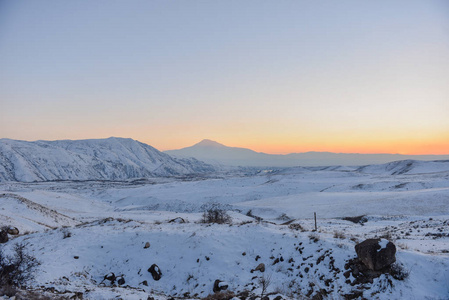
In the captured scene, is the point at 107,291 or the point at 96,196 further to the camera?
the point at 96,196

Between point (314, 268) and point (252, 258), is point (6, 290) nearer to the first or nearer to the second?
point (252, 258)

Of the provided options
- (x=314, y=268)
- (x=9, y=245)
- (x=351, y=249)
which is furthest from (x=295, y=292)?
(x=9, y=245)

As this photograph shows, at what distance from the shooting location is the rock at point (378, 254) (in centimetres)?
1019

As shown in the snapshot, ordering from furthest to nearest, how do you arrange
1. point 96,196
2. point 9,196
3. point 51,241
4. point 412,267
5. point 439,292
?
point 96,196
point 9,196
point 51,241
point 412,267
point 439,292

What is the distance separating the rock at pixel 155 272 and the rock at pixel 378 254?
10432mm

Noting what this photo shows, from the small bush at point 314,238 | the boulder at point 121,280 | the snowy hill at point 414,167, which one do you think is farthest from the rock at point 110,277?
the snowy hill at point 414,167

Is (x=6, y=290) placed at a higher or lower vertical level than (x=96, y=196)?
higher

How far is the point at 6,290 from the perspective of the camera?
8109 mm

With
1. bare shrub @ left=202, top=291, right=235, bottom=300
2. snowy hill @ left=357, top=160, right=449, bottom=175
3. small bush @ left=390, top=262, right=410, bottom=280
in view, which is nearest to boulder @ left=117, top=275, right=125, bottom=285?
bare shrub @ left=202, top=291, right=235, bottom=300

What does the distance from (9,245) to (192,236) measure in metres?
14.3

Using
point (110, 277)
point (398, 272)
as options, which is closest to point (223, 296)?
point (398, 272)

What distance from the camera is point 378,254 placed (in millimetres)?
10273

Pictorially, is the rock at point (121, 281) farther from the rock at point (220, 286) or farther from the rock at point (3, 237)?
the rock at point (3, 237)

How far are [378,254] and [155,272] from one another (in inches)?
444
